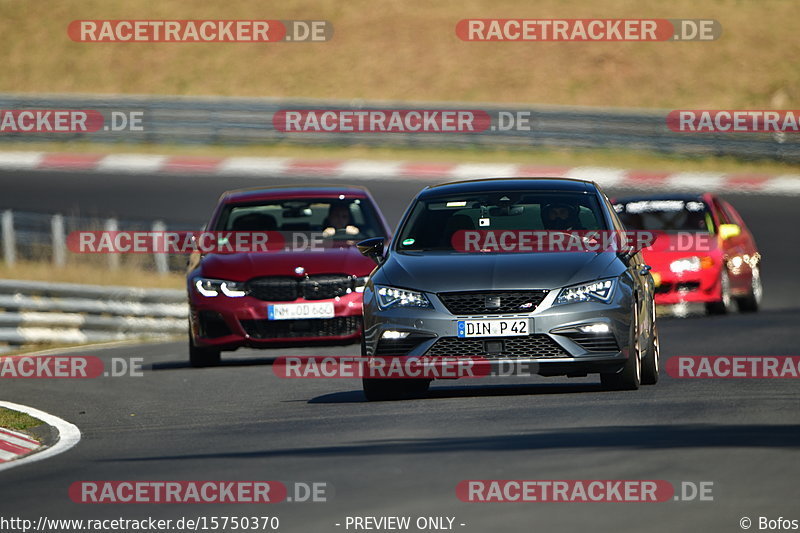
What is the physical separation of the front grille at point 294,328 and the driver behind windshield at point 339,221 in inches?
49.3

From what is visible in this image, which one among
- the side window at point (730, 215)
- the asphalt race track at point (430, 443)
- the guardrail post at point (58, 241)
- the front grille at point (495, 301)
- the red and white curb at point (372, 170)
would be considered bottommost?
the asphalt race track at point (430, 443)

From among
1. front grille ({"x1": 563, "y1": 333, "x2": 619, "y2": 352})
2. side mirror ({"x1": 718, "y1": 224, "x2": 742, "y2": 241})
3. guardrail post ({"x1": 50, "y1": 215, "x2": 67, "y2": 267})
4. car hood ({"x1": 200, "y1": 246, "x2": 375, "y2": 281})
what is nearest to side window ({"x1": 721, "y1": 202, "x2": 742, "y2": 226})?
side mirror ({"x1": 718, "y1": 224, "x2": 742, "y2": 241})

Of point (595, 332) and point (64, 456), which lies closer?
point (64, 456)

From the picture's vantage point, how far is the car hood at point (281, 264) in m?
15.0

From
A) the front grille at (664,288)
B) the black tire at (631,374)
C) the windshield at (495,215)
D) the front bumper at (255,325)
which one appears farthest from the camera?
the front grille at (664,288)

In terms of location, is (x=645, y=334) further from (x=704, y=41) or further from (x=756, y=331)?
(x=704, y=41)

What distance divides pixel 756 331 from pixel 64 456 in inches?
363

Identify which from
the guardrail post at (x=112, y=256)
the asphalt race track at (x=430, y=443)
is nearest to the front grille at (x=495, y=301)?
the asphalt race track at (x=430, y=443)

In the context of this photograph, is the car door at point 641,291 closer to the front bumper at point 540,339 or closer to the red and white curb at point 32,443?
the front bumper at point 540,339

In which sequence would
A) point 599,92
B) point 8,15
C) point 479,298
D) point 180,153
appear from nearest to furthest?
point 479,298 → point 180,153 → point 599,92 → point 8,15

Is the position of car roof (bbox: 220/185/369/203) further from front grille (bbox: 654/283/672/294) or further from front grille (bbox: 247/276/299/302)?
front grille (bbox: 654/283/672/294)

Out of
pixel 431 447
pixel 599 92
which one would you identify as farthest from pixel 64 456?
pixel 599 92

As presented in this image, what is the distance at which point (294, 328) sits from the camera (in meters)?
14.9

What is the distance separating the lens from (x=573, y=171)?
31.1 m
